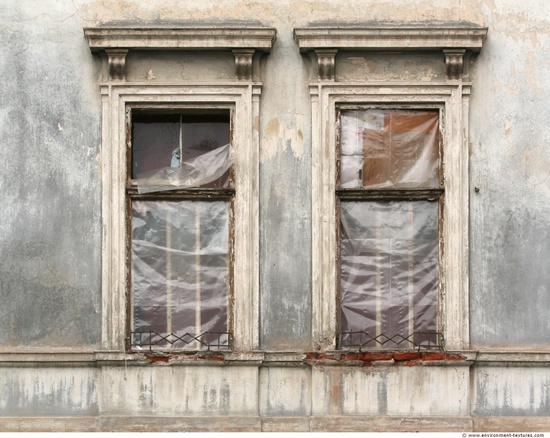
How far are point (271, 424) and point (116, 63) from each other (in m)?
2.96

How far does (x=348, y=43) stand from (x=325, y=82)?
341 millimetres

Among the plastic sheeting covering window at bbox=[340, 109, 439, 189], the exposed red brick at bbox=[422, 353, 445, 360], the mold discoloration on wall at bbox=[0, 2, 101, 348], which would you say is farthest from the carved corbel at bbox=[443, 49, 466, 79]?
the mold discoloration on wall at bbox=[0, 2, 101, 348]

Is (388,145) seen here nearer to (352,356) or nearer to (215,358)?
(352,356)

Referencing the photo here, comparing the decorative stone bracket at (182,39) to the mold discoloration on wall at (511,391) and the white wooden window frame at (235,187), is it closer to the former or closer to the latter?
the white wooden window frame at (235,187)

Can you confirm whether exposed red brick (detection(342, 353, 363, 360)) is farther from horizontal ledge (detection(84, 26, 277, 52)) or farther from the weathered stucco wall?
horizontal ledge (detection(84, 26, 277, 52))

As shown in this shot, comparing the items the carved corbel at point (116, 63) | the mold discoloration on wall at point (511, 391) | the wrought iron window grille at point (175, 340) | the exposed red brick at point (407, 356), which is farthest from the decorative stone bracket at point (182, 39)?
the mold discoloration on wall at point (511, 391)

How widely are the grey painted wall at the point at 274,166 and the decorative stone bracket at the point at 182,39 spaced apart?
0.18m

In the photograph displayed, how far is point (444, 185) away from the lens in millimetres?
8688

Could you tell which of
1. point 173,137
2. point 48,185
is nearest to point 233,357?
point 173,137

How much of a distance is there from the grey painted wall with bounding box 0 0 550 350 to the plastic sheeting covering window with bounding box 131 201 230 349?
32cm

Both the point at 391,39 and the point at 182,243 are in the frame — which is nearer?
the point at 391,39

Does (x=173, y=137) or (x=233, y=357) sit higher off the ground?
(x=173, y=137)

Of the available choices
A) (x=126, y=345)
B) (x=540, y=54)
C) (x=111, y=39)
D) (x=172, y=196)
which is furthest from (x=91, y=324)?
(x=540, y=54)

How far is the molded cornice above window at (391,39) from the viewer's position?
8.64 metres
